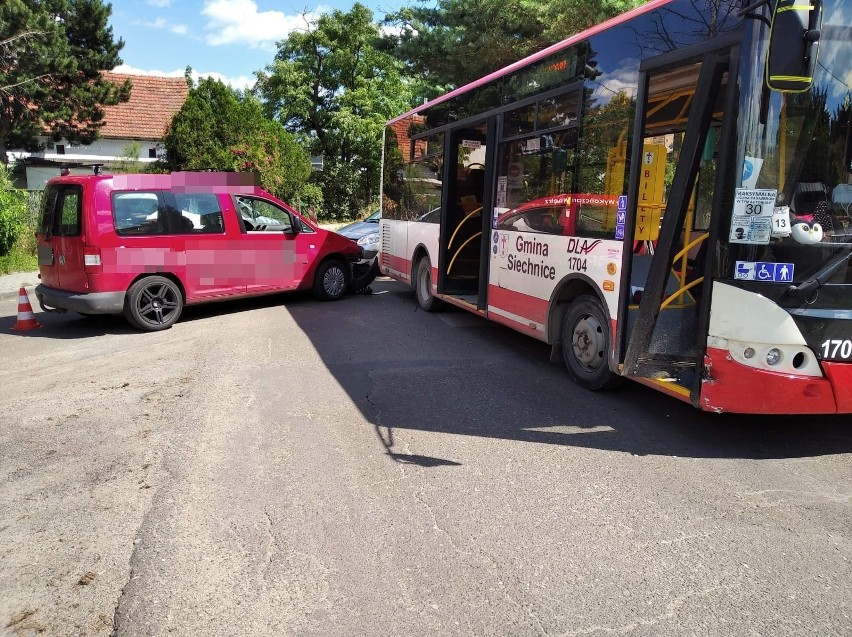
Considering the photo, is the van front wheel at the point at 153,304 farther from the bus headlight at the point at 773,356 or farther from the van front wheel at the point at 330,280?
the bus headlight at the point at 773,356

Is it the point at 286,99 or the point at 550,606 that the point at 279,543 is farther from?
the point at 286,99

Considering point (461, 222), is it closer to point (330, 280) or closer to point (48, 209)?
point (330, 280)

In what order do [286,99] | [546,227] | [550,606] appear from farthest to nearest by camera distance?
1. [286,99]
2. [546,227]
3. [550,606]

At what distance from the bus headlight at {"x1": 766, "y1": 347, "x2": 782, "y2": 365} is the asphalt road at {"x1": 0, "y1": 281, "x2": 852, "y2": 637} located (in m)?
0.72

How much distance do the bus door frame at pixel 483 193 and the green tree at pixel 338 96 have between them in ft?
66.2

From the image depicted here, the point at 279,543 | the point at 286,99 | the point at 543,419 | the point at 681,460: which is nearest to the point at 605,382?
the point at 543,419

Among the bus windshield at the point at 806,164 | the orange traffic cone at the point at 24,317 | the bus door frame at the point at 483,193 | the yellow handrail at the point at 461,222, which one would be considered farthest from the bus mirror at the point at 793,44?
the orange traffic cone at the point at 24,317

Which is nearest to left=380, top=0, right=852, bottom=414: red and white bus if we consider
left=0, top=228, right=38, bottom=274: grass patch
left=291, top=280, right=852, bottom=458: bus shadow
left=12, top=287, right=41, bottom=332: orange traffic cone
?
left=291, top=280, right=852, bottom=458: bus shadow

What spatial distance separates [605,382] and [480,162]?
3776mm

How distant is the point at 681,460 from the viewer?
176 inches

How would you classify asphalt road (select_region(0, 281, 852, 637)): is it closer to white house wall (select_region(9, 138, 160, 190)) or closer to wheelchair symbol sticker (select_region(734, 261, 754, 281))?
wheelchair symbol sticker (select_region(734, 261, 754, 281))

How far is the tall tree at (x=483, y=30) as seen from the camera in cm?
1338

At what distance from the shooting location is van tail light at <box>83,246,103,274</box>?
321 inches

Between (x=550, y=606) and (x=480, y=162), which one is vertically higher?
(x=480, y=162)
